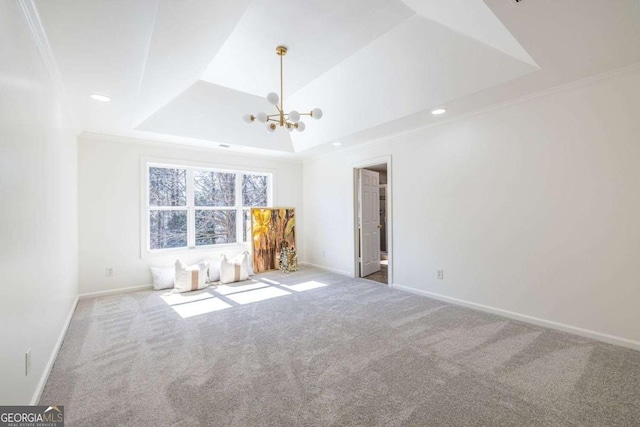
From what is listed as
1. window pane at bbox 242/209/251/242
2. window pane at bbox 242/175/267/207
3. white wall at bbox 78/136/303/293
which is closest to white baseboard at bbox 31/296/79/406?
white wall at bbox 78/136/303/293

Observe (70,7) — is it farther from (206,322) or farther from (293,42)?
(206,322)

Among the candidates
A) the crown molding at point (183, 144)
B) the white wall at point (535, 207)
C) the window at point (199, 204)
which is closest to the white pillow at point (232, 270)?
the window at point (199, 204)

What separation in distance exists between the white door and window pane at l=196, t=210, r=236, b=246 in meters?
2.56

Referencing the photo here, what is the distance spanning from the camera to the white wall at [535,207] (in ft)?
8.22

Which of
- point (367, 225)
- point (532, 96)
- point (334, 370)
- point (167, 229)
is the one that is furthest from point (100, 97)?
point (532, 96)

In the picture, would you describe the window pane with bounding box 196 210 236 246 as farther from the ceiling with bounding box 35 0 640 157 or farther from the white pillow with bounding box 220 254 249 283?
the ceiling with bounding box 35 0 640 157

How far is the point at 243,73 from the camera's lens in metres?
3.52

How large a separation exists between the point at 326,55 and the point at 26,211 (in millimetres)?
3017

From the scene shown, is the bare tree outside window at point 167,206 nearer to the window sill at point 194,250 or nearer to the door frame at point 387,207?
the window sill at point 194,250

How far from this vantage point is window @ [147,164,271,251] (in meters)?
4.77

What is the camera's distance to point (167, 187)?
4.87 meters

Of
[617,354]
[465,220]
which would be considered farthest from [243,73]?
[617,354]

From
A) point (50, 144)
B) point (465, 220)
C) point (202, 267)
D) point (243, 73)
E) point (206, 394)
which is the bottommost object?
point (206, 394)

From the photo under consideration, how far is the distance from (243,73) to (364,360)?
351 centimetres
